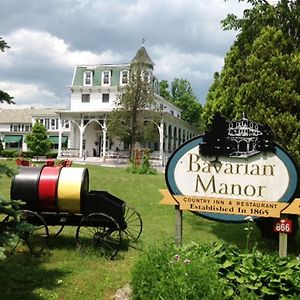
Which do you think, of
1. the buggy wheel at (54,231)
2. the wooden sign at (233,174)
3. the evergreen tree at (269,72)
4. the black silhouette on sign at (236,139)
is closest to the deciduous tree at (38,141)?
the buggy wheel at (54,231)

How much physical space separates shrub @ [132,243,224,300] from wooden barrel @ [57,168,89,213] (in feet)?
8.61

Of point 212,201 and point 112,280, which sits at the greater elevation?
point 212,201

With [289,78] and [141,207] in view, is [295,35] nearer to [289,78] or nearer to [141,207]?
[289,78]

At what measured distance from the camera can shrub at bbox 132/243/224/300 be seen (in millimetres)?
4887

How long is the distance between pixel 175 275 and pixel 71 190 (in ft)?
11.4

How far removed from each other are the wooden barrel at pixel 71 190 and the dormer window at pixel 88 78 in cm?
4452

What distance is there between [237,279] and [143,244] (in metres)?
3.91

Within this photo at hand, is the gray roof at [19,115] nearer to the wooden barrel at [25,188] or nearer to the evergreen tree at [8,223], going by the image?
the wooden barrel at [25,188]

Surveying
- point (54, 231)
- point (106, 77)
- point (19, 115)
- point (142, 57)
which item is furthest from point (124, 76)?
point (54, 231)

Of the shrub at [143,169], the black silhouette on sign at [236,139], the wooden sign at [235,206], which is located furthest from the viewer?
the shrub at [143,169]

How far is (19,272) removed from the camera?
7082mm

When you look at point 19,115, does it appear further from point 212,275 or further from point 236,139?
point 212,275

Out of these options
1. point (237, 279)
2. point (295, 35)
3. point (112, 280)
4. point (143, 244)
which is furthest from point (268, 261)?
point (295, 35)

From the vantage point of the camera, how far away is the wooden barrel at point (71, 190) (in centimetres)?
802
